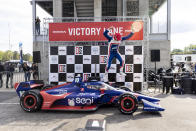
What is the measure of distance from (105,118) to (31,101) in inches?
89.2

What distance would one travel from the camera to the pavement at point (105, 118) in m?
3.34

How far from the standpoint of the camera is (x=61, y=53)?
7406mm

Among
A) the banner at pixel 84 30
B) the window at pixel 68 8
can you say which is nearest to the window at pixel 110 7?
the window at pixel 68 8

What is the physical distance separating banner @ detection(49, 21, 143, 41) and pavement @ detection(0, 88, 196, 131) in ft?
13.1

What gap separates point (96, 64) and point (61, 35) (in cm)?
235

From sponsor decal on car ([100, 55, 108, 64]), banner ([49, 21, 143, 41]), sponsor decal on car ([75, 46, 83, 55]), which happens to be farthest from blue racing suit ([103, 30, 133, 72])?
sponsor decal on car ([75, 46, 83, 55])

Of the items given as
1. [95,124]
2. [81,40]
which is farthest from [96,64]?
[95,124]

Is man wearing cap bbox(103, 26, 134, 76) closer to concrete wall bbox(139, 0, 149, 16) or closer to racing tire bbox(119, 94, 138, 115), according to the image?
racing tire bbox(119, 94, 138, 115)

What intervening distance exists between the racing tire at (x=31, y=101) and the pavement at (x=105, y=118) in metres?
0.15

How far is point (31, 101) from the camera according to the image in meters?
4.43

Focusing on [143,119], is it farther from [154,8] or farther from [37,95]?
[154,8]

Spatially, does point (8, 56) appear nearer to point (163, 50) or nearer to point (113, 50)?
point (163, 50)

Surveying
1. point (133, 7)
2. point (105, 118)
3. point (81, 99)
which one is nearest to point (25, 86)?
point (81, 99)

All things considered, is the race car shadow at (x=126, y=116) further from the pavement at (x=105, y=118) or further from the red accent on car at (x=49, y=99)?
the red accent on car at (x=49, y=99)
